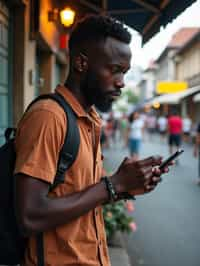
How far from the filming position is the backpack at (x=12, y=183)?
60.4 inches

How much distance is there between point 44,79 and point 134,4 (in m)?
1.93

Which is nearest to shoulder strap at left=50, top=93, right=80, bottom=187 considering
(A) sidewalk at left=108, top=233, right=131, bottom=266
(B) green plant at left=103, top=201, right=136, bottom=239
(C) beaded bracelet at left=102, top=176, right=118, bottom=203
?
(C) beaded bracelet at left=102, top=176, right=118, bottom=203

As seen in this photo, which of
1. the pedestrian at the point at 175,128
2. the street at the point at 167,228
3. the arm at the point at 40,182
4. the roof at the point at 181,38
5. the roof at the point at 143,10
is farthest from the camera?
the roof at the point at 181,38

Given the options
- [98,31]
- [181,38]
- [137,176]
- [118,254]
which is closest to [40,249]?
[137,176]

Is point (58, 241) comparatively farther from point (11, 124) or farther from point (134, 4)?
point (134, 4)

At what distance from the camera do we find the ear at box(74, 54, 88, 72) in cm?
170

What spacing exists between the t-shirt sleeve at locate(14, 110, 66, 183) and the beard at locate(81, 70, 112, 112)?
10.2 inches

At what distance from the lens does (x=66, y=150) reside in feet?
5.01

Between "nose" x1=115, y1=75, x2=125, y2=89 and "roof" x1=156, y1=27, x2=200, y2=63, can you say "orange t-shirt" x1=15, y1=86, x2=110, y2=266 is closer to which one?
"nose" x1=115, y1=75, x2=125, y2=89

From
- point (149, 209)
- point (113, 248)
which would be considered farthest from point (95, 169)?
point (149, 209)

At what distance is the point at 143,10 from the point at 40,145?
5.07 metres

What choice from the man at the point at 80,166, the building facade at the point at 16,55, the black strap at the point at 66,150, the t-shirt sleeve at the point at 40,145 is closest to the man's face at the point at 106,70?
the man at the point at 80,166

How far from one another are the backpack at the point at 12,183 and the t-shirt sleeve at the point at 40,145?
38 mm

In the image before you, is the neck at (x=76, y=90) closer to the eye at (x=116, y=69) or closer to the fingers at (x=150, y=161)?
the eye at (x=116, y=69)
